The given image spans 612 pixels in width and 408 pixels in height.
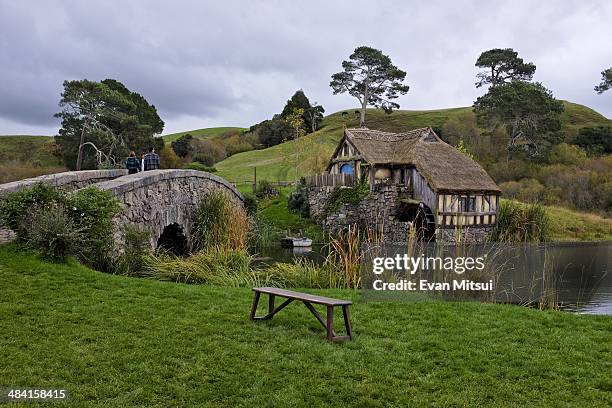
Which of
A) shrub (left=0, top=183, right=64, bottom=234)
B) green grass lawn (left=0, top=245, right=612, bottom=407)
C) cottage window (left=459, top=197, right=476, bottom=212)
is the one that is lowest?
green grass lawn (left=0, top=245, right=612, bottom=407)

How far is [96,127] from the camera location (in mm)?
36562

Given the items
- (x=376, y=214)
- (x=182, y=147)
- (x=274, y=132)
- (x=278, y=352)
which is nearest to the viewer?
(x=278, y=352)

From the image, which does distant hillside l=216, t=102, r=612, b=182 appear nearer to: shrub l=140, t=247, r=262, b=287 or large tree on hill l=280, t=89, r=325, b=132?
large tree on hill l=280, t=89, r=325, b=132

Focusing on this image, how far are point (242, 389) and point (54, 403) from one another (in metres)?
1.48

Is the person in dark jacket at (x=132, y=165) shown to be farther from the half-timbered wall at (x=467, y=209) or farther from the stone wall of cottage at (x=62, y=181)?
the half-timbered wall at (x=467, y=209)

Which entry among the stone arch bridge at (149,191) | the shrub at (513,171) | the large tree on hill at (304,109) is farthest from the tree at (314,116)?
the stone arch bridge at (149,191)

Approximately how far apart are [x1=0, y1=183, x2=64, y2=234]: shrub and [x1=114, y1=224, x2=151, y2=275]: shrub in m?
1.84

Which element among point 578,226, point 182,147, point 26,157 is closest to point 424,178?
point 578,226

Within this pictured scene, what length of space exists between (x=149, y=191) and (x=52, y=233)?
4.46 metres

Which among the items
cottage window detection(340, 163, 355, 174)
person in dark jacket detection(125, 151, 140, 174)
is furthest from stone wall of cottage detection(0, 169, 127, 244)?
cottage window detection(340, 163, 355, 174)

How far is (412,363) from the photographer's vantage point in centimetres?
542

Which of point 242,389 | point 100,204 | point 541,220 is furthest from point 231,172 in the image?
point 242,389

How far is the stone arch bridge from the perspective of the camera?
Result: 11.2m

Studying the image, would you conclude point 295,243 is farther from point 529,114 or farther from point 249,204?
point 529,114
